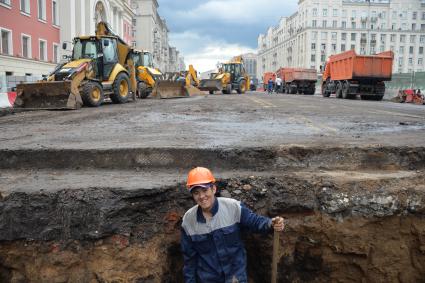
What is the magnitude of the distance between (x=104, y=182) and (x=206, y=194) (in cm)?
121

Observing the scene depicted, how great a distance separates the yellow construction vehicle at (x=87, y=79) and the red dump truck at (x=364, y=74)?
470 inches

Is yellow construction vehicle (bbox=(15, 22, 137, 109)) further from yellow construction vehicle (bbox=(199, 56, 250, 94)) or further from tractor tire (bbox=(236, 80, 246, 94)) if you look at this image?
tractor tire (bbox=(236, 80, 246, 94))

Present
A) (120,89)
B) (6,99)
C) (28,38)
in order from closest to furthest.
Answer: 1. (6,99)
2. (120,89)
3. (28,38)

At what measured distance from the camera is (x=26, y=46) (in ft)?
78.2

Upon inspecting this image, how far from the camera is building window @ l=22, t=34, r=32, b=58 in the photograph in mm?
23453

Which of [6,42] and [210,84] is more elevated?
[6,42]

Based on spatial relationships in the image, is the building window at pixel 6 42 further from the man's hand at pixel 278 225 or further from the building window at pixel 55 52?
the man's hand at pixel 278 225

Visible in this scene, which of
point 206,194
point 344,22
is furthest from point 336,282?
point 344,22

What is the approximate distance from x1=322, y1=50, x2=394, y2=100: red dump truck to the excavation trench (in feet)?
57.9

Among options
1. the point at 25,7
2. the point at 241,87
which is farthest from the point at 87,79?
the point at 241,87

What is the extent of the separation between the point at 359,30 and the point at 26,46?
8476 cm

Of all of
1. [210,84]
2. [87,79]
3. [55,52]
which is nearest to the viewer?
[87,79]

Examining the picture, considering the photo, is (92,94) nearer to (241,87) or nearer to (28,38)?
(28,38)

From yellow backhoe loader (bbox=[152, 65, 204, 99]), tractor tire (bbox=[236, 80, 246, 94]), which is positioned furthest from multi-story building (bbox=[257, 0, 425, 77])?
yellow backhoe loader (bbox=[152, 65, 204, 99])
